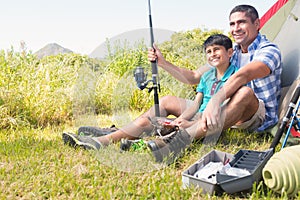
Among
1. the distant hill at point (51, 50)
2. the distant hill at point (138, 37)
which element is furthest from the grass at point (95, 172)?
the distant hill at point (51, 50)

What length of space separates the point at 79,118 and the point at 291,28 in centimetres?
169

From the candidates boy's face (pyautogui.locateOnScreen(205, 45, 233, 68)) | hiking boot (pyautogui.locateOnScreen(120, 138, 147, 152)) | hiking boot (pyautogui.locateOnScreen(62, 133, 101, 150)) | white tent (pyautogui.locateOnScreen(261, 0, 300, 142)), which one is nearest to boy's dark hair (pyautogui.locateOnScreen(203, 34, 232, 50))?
boy's face (pyautogui.locateOnScreen(205, 45, 233, 68))

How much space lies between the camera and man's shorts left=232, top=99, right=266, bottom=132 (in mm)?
2457

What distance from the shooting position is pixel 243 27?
2.61m

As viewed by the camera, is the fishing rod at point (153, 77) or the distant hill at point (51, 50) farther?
the distant hill at point (51, 50)

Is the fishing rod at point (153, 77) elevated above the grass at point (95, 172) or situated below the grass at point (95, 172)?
above

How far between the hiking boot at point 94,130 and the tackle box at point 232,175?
816 millimetres

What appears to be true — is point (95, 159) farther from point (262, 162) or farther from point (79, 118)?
point (262, 162)

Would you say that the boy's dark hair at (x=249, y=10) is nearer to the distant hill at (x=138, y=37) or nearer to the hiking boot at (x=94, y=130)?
the distant hill at (x=138, y=37)

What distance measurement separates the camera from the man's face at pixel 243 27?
2584 mm

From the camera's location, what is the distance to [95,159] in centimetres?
223

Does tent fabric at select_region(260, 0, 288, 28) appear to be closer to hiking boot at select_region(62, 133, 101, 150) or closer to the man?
the man

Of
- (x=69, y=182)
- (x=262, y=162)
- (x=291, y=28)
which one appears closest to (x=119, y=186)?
(x=69, y=182)

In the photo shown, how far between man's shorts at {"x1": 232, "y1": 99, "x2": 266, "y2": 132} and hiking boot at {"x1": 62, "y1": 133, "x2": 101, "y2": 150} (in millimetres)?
945
